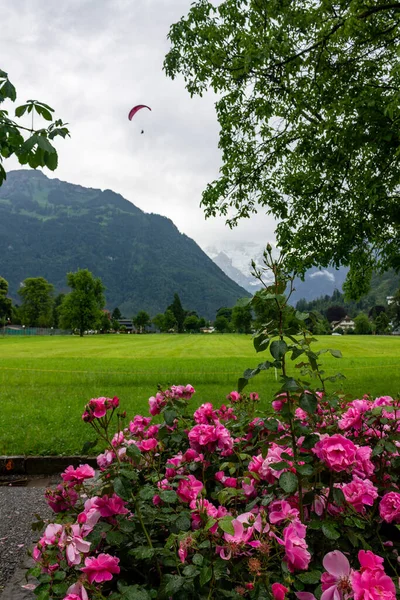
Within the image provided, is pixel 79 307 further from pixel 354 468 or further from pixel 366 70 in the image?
pixel 354 468

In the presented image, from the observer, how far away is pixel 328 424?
88.3 inches

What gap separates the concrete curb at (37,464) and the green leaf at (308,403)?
4182 mm

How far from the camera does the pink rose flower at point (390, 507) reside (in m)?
1.60

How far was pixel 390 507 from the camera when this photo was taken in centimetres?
162

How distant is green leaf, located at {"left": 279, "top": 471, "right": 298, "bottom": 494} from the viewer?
146 centimetres

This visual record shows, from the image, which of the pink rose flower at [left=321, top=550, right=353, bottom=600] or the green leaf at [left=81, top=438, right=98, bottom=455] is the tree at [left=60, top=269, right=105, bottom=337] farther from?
the pink rose flower at [left=321, top=550, right=353, bottom=600]

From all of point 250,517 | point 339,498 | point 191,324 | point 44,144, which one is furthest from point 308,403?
point 191,324

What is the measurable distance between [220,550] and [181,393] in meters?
1.08

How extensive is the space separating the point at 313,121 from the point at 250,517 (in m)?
8.36

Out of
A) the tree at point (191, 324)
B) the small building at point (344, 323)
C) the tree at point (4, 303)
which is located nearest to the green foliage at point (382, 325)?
the small building at point (344, 323)

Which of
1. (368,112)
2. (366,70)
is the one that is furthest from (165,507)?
(366,70)

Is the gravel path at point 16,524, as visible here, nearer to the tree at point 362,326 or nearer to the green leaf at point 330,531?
the green leaf at point 330,531

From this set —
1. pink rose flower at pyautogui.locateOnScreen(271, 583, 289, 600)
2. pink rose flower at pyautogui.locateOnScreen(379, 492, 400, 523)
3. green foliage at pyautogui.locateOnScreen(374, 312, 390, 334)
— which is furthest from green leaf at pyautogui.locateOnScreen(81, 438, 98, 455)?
green foliage at pyautogui.locateOnScreen(374, 312, 390, 334)

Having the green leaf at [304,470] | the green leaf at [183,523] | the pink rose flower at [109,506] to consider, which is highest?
the green leaf at [304,470]
